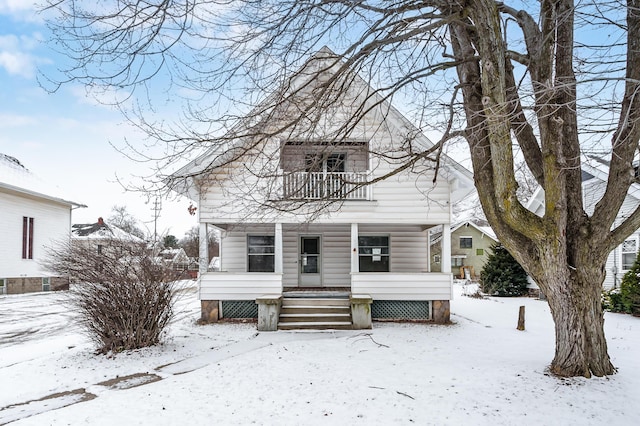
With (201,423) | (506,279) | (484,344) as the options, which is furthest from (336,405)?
(506,279)

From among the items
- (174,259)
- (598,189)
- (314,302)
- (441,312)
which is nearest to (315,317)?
(314,302)

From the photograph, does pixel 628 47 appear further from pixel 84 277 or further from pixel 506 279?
pixel 506 279

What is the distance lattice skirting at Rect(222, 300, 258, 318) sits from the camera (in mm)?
11367

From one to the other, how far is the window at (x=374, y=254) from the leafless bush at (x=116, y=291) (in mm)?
7173

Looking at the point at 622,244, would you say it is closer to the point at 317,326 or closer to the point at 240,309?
the point at 317,326

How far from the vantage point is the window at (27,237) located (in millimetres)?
20391

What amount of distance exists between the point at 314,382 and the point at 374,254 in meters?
8.06

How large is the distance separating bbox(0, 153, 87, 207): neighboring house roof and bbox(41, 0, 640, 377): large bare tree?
16999 millimetres

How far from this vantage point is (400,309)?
11453 millimetres

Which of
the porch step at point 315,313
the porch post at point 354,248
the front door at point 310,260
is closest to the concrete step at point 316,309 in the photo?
the porch step at point 315,313

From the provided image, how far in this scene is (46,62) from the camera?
16.2 feet

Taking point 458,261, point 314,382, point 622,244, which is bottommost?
point 314,382

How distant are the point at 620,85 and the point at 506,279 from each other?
46.4 feet

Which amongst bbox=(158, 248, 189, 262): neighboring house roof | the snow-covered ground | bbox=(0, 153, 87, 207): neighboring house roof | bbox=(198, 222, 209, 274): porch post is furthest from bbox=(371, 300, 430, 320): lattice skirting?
bbox=(0, 153, 87, 207): neighboring house roof
